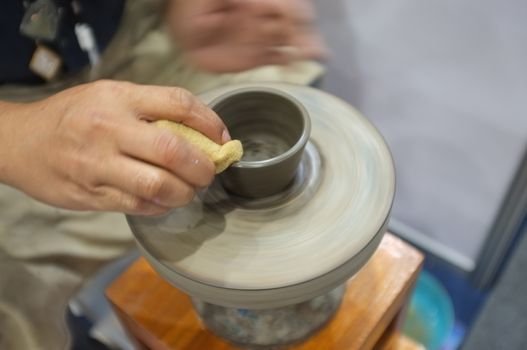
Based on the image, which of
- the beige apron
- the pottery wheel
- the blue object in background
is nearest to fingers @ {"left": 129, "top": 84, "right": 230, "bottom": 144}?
the pottery wheel

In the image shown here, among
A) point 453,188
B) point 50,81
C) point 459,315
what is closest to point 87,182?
point 50,81

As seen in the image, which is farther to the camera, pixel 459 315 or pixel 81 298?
pixel 459 315

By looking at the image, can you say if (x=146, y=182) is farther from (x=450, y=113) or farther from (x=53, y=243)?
(x=450, y=113)

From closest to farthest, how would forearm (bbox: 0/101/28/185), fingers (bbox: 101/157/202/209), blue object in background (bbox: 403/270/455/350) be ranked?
1. fingers (bbox: 101/157/202/209)
2. forearm (bbox: 0/101/28/185)
3. blue object in background (bbox: 403/270/455/350)

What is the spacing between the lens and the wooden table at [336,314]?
84cm

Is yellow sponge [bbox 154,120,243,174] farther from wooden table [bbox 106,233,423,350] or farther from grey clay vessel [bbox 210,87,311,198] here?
wooden table [bbox 106,233,423,350]

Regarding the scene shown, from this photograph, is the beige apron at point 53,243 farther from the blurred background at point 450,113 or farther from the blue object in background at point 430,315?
the blue object in background at point 430,315

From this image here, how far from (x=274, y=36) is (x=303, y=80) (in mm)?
415

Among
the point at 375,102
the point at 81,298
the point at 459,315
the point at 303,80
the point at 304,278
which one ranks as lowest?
the point at 459,315

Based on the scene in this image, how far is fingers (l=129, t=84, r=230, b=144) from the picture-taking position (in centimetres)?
59

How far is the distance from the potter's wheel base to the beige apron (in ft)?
1.01

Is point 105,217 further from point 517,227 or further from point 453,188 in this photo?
point 517,227

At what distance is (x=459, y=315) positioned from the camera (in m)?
1.53

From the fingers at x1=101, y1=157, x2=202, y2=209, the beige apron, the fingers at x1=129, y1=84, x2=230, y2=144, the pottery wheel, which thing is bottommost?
the beige apron
